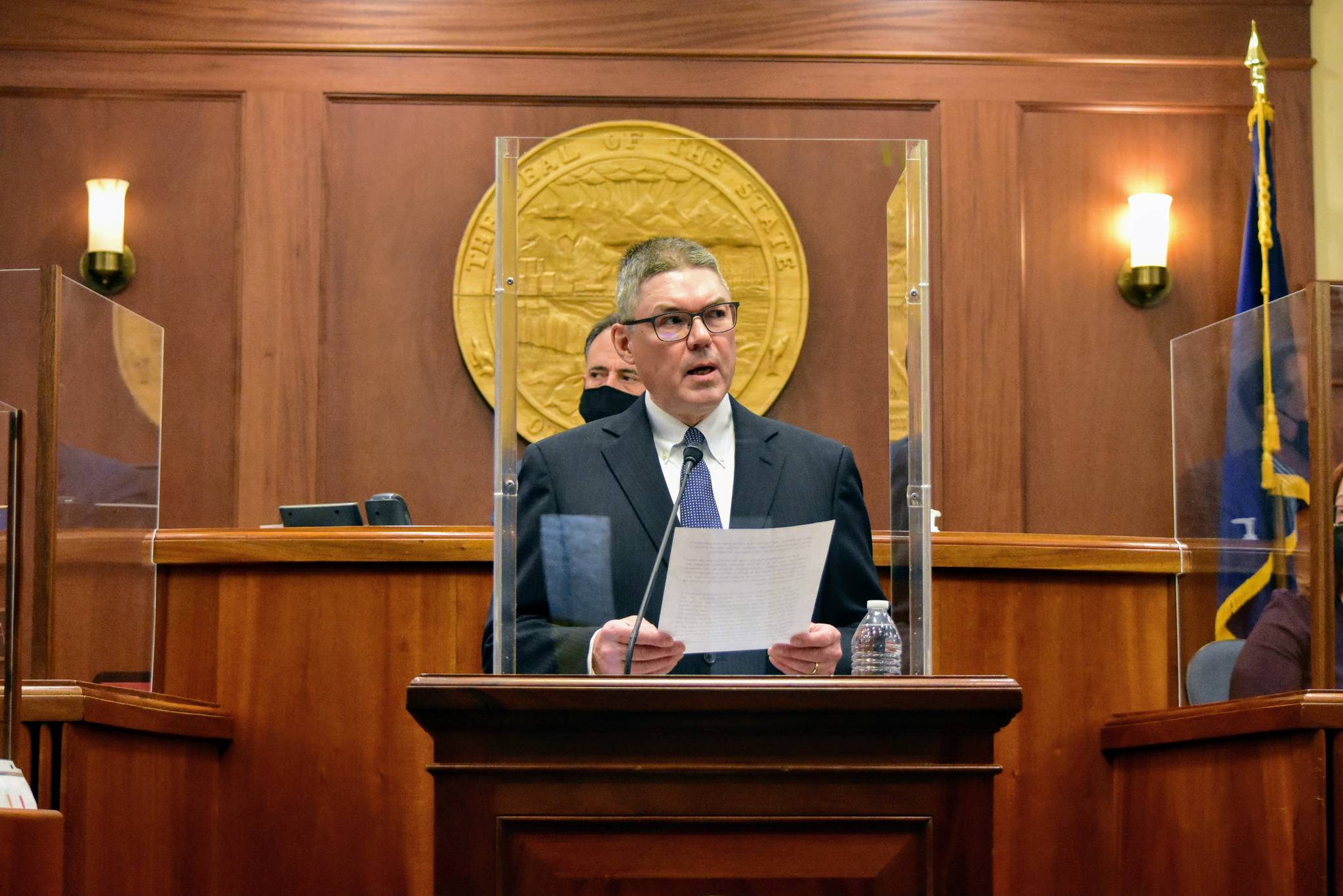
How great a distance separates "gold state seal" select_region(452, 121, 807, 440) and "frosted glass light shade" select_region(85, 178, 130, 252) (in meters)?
3.03

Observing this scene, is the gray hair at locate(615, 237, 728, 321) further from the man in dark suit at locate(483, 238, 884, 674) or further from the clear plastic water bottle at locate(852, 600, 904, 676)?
the clear plastic water bottle at locate(852, 600, 904, 676)

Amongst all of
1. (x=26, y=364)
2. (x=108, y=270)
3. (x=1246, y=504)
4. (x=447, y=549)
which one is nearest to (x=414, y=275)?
(x=108, y=270)

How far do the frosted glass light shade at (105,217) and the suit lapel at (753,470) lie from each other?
3343mm

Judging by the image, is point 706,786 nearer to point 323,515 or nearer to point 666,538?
point 666,538

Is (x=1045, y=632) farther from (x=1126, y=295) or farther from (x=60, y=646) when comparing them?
(x=1126, y=295)

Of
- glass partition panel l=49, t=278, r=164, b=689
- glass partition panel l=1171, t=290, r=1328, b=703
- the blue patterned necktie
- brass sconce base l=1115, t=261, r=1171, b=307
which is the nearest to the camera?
the blue patterned necktie

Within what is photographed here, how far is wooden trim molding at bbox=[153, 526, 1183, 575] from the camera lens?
3127mm

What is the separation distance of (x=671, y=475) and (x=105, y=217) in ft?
11.2

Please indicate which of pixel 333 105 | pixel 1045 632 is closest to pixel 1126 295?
pixel 1045 632

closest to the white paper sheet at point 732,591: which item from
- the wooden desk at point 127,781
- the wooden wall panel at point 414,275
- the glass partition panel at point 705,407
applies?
the glass partition panel at point 705,407

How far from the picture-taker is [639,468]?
209 centimetres

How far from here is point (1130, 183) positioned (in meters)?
5.14

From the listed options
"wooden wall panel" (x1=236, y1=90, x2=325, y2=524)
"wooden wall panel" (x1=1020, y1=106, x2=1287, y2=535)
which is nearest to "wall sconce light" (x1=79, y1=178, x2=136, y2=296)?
"wooden wall panel" (x1=236, y1=90, x2=325, y2=524)

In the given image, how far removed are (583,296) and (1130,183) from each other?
3513 millimetres
